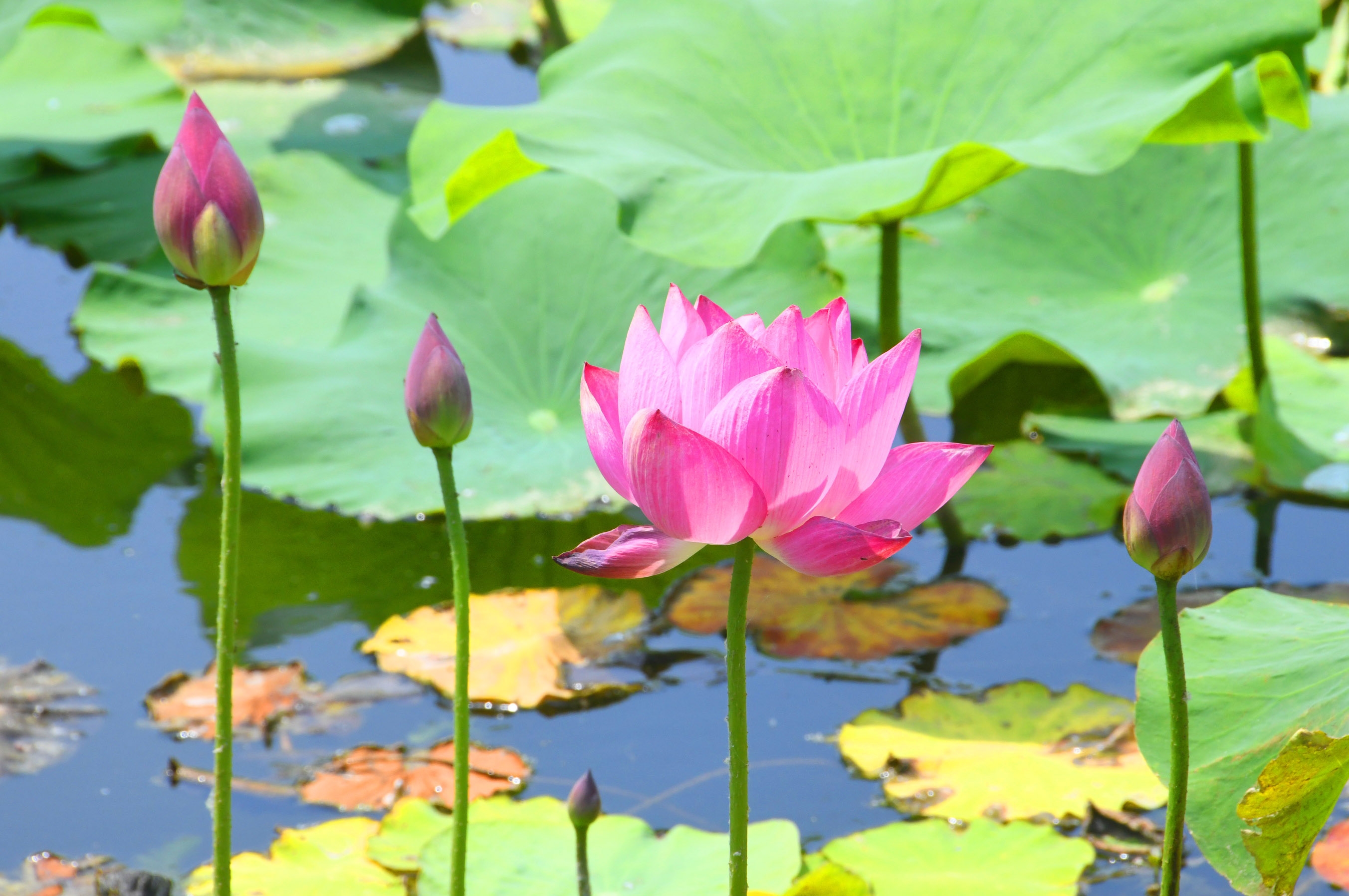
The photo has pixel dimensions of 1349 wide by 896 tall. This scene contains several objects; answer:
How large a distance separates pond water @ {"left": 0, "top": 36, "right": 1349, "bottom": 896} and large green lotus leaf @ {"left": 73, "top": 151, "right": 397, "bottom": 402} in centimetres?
34

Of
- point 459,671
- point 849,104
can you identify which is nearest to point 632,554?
point 459,671

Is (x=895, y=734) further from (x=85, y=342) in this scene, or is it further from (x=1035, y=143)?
(x=85, y=342)

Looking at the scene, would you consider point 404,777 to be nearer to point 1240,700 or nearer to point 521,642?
point 521,642

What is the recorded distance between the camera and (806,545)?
0.83m

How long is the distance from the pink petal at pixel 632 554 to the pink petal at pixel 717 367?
0.08 metres

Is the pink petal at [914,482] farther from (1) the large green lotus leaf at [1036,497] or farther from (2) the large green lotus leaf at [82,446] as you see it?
(2) the large green lotus leaf at [82,446]

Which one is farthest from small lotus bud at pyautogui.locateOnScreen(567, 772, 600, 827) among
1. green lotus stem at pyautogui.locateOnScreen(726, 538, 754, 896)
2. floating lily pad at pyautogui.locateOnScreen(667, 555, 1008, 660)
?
floating lily pad at pyautogui.locateOnScreen(667, 555, 1008, 660)

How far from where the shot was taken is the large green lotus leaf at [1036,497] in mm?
2137

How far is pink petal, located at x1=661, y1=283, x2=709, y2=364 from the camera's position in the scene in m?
0.91

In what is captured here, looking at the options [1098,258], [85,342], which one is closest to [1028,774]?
[1098,258]

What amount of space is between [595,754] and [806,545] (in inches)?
35.6

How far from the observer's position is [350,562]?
209 cm

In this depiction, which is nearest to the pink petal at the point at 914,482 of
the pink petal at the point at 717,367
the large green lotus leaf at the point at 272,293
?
the pink petal at the point at 717,367

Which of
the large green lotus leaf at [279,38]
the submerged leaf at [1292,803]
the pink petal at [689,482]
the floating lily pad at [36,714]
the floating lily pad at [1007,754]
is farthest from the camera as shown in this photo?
the large green lotus leaf at [279,38]
